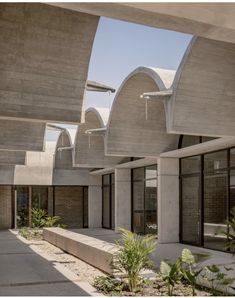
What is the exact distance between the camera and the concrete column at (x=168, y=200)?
16.9 meters

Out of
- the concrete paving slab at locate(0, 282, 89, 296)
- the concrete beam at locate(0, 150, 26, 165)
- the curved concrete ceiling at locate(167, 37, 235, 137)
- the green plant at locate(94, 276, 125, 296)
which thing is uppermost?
the curved concrete ceiling at locate(167, 37, 235, 137)

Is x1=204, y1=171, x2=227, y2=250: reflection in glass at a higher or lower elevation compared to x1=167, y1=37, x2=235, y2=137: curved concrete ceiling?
lower

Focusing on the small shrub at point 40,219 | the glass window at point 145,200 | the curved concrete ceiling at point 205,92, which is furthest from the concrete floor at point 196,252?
the small shrub at point 40,219

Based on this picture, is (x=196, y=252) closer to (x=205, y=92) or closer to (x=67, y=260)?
(x=67, y=260)

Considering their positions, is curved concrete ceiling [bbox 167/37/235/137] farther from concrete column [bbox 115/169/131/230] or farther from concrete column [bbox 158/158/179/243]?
concrete column [bbox 115/169/131/230]

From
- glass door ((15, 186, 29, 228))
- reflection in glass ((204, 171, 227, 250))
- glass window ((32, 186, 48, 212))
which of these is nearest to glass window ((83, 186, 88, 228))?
glass window ((32, 186, 48, 212))

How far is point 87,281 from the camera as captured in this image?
31.1 feet

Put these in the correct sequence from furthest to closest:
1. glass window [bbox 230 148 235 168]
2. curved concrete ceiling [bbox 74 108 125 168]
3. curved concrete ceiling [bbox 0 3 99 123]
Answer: curved concrete ceiling [bbox 74 108 125 168]
glass window [bbox 230 148 235 168]
curved concrete ceiling [bbox 0 3 99 123]

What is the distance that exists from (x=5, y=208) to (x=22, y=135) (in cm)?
892

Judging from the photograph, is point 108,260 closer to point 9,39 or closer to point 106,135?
point 9,39

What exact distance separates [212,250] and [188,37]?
745 cm

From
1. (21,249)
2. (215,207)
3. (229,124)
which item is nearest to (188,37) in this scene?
(229,124)

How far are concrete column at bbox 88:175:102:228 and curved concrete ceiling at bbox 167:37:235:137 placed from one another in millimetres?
15436

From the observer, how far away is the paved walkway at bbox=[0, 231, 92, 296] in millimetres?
8417
